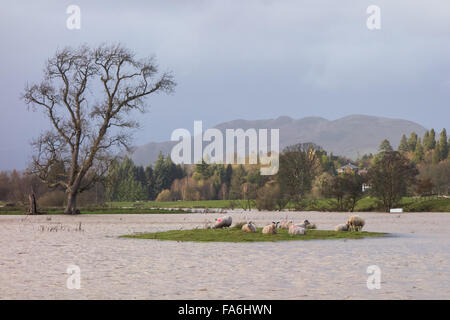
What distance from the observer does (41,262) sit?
1276 cm

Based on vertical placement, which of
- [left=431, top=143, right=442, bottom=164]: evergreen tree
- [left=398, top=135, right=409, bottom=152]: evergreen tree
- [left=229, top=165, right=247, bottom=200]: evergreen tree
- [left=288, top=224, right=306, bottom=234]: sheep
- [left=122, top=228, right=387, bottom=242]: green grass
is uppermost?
[left=398, top=135, right=409, bottom=152]: evergreen tree

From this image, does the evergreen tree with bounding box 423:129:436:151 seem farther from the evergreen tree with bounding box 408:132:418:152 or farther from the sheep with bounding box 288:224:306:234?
the sheep with bounding box 288:224:306:234

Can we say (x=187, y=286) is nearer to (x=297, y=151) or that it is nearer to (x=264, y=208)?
(x=264, y=208)

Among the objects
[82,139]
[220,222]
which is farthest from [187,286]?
[82,139]

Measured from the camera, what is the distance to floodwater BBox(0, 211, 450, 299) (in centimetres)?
887

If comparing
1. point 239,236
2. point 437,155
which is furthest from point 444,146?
point 239,236

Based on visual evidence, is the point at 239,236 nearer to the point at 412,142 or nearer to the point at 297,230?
the point at 297,230

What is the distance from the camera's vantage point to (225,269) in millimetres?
11586

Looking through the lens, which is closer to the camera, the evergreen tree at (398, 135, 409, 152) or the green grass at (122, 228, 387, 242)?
the green grass at (122, 228, 387, 242)

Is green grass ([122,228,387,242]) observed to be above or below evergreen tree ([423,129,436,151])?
below

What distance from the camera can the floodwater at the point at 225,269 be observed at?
887cm

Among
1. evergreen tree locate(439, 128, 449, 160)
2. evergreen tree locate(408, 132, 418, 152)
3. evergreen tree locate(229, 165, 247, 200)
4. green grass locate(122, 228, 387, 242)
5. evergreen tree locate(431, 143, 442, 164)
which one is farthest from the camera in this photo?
evergreen tree locate(408, 132, 418, 152)

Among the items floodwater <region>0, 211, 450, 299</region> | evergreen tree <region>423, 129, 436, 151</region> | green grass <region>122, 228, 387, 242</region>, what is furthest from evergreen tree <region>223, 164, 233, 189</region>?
floodwater <region>0, 211, 450, 299</region>
